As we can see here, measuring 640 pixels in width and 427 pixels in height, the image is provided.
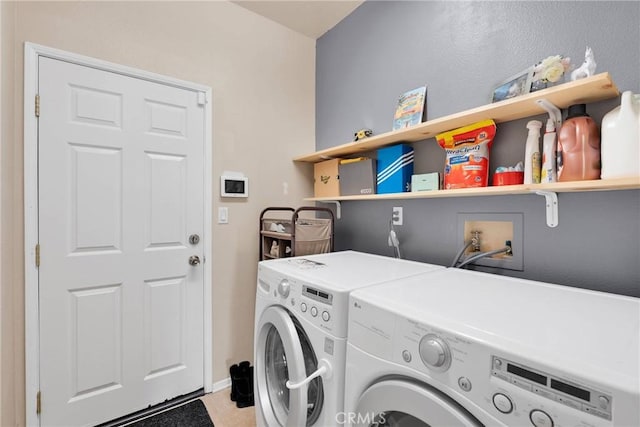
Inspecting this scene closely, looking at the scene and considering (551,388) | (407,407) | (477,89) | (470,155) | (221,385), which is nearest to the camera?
(551,388)

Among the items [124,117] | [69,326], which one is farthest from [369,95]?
[69,326]

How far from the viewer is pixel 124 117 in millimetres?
1691

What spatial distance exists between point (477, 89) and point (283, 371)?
1.66 metres

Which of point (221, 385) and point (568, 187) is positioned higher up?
point (568, 187)

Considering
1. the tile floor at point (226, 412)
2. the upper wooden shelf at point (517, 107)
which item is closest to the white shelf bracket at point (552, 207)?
the upper wooden shelf at point (517, 107)

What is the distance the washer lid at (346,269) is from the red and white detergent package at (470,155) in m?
0.43

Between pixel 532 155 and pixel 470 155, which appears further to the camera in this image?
pixel 470 155

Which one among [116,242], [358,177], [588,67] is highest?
[588,67]

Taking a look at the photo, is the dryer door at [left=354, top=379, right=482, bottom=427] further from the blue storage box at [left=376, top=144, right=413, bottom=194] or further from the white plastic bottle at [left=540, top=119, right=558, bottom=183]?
the blue storage box at [left=376, top=144, right=413, bottom=194]

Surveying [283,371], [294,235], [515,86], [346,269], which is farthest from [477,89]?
[283,371]

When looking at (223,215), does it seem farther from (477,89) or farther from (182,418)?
(477,89)

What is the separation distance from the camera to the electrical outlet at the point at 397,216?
6.02 feet

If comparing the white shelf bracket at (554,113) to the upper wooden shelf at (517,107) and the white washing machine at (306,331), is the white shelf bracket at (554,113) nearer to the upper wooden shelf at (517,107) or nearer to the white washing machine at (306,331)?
the upper wooden shelf at (517,107)

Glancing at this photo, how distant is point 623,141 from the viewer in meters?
0.94
